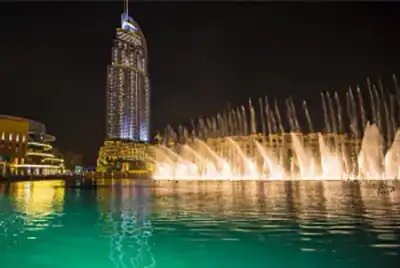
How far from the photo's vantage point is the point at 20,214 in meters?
20.7

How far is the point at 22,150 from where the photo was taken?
422 feet

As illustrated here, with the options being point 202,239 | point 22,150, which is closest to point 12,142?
point 22,150

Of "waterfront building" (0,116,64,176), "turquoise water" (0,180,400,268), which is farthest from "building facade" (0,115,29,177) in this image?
"turquoise water" (0,180,400,268)

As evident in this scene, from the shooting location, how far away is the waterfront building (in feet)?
400

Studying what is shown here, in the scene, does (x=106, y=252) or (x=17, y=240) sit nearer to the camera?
(x=106, y=252)

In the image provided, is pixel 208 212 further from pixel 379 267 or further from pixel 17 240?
pixel 379 267

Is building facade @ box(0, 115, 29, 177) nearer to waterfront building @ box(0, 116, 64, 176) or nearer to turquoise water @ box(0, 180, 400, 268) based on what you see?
waterfront building @ box(0, 116, 64, 176)

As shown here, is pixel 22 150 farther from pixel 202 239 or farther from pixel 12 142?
pixel 202 239

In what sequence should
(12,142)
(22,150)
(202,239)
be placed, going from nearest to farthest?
(202,239) < (12,142) < (22,150)

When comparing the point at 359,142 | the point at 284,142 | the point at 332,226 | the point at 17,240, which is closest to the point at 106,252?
the point at 17,240

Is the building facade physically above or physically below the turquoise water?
above

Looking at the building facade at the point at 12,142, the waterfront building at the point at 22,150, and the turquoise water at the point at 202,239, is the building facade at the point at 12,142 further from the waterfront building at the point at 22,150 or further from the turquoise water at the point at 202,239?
the turquoise water at the point at 202,239

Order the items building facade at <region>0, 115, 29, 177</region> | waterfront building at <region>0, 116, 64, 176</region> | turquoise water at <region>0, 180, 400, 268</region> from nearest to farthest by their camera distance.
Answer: turquoise water at <region>0, 180, 400, 268</region> < building facade at <region>0, 115, 29, 177</region> < waterfront building at <region>0, 116, 64, 176</region>

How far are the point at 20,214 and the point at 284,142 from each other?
104 m
